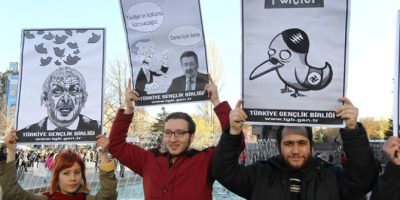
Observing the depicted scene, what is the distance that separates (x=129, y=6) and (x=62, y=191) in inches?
71.4

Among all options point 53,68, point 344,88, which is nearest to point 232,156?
point 344,88

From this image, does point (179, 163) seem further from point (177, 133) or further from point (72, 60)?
point (72, 60)

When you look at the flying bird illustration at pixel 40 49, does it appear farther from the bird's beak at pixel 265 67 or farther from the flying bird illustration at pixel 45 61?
the bird's beak at pixel 265 67

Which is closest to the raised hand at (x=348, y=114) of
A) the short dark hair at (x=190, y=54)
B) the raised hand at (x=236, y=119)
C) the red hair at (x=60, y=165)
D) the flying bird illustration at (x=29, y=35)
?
the raised hand at (x=236, y=119)

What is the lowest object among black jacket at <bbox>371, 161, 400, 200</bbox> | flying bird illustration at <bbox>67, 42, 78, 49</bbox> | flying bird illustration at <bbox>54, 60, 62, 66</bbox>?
black jacket at <bbox>371, 161, 400, 200</bbox>

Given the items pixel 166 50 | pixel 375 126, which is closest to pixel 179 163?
pixel 166 50

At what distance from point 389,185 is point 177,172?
160 centimetres

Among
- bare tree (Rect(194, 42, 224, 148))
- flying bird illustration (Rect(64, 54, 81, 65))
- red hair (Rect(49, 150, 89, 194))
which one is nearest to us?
red hair (Rect(49, 150, 89, 194))

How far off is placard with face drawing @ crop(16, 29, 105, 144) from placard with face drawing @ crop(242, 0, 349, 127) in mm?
Result: 1769

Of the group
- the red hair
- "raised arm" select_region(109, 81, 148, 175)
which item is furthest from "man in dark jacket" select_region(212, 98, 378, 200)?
the red hair

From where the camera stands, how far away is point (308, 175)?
3346mm

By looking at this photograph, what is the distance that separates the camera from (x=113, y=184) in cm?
394

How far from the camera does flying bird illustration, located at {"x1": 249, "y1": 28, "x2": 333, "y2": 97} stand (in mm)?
3520

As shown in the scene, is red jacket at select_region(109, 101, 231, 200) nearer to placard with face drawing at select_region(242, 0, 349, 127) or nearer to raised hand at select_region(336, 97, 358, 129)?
placard with face drawing at select_region(242, 0, 349, 127)
